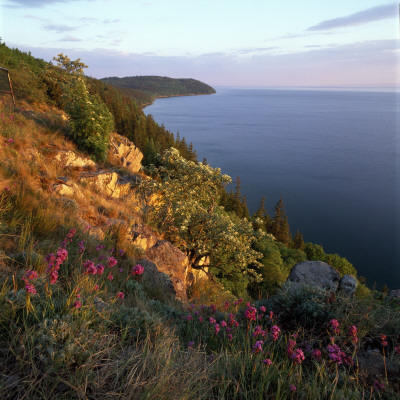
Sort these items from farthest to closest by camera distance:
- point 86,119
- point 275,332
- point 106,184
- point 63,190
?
point 86,119
point 106,184
point 63,190
point 275,332

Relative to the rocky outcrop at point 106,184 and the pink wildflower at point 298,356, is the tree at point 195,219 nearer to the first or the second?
the rocky outcrop at point 106,184

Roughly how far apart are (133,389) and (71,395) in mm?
451

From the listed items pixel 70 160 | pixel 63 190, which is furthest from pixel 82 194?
pixel 70 160

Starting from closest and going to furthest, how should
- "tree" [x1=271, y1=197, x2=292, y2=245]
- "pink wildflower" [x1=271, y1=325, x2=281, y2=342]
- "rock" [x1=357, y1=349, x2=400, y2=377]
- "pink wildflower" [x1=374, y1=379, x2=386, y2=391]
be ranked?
1. "pink wildflower" [x1=374, y1=379, x2=386, y2=391]
2. "pink wildflower" [x1=271, y1=325, x2=281, y2=342]
3. "rock" [x1=357, y1=349, x2=400, y2=377]
4. "tree" [x1=271, y1=197, x2=292, y2=245]

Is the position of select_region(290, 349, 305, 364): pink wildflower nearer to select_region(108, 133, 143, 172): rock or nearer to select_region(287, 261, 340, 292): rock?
select_region(287, 261, 340, 292): rock

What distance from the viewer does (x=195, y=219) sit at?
14.3 m

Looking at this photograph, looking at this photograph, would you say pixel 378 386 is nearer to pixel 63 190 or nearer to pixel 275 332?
pixel 275 332

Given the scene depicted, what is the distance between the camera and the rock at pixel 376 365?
3.09 meters

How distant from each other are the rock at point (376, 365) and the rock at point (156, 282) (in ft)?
11.5

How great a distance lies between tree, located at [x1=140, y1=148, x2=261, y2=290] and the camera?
13.1 meters

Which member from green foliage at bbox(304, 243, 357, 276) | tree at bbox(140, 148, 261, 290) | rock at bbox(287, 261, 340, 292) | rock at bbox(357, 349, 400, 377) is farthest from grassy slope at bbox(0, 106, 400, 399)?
green foliage at bbox(304, 243, 357, 276)

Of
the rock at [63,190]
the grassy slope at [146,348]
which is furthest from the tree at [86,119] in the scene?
the grassy slope at [146,348]

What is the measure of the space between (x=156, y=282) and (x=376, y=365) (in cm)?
424

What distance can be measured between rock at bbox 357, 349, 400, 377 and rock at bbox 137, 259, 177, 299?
350 centimetres
